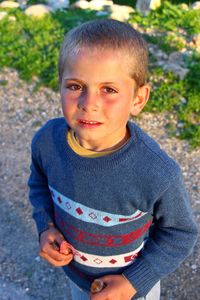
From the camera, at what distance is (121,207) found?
1.79 m

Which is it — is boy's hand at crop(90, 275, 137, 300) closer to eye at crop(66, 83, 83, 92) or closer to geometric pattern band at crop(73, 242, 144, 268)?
geometric pattern band at crop(73, 242, 144, 268)

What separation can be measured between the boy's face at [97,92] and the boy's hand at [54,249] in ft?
1.69

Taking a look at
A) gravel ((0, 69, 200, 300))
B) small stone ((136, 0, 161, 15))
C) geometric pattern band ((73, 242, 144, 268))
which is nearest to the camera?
geometric pattern band ((73, 242, 144, 268))

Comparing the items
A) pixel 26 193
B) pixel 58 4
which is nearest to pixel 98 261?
pixel 26 193

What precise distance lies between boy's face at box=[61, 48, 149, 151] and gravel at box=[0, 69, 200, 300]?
1.80 m

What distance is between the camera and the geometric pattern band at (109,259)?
77.1 inches

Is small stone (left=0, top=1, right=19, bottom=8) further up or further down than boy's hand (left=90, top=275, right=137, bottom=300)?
further down

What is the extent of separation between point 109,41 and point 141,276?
90cm

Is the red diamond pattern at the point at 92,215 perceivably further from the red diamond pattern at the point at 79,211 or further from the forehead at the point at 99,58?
the forehead at the point at 99,58

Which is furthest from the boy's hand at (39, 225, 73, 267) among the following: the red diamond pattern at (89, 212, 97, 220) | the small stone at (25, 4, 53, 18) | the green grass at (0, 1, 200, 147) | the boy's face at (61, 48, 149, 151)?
the small stone at (25, 4, 53, 18)

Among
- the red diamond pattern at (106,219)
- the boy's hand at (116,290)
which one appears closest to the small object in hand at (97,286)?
the boy's hand at (116,290)

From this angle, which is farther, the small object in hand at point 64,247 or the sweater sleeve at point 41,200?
the sweater sleeve at point 41,200

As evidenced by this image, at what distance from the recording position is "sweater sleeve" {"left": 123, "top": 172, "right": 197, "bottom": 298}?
1.75 meters

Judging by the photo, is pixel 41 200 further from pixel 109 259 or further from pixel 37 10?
pixel 37 10
